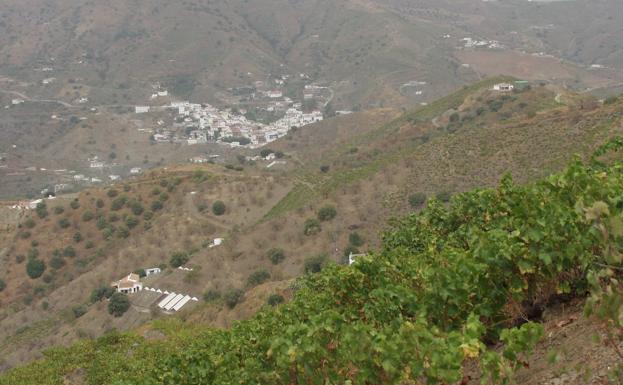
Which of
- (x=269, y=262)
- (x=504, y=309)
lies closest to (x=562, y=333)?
(x=504, y=309)

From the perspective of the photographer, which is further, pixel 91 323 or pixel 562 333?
pixel 91 323

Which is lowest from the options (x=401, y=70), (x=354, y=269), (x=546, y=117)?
(x=401, y=70)

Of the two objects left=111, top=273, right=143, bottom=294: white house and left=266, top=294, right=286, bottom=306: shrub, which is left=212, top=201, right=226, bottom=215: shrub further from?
left=266, top=294, right=286, bottom=306: shrub

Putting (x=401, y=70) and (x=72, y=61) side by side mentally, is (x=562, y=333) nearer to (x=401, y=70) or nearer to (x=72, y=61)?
(x=401, y=70)

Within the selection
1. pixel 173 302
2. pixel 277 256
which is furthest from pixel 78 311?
pixel 277 256

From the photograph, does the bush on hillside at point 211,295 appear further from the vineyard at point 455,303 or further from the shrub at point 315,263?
the vineyard at point 455,303

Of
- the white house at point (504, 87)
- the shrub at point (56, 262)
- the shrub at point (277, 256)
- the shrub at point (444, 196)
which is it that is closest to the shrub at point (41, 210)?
the shrub at point (56, 262)
